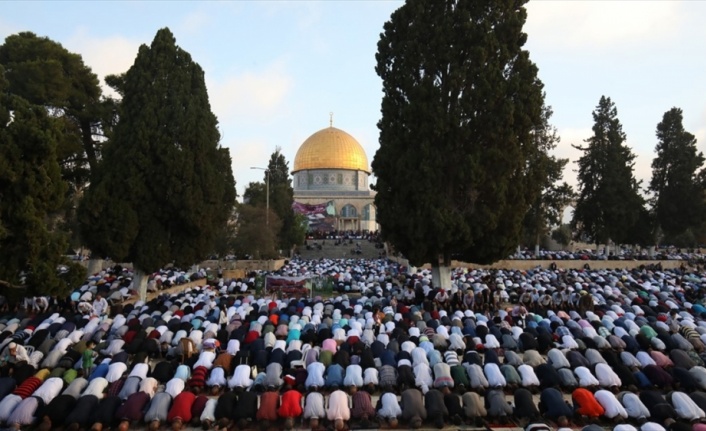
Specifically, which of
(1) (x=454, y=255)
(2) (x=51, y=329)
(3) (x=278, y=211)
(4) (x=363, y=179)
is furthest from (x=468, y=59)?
(4) (x=363, y=179)

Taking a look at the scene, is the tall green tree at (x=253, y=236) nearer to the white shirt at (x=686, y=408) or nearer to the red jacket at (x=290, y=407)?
the red jacket at (x=290, y=407)

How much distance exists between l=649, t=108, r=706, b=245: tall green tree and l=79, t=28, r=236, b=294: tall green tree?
1236 inches

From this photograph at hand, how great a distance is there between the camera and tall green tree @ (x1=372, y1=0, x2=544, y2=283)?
55.2 feet

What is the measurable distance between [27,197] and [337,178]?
55.1 m

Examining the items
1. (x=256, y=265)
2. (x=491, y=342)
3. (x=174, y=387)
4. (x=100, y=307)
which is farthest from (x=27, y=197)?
(x=256, y=265)

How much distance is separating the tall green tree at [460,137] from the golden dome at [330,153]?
153ft

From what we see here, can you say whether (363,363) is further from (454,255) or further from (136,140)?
(136,140)

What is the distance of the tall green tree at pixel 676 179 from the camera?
109 feet

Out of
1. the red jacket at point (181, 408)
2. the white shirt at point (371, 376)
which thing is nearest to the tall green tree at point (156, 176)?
the red jacket at point (181, 408)

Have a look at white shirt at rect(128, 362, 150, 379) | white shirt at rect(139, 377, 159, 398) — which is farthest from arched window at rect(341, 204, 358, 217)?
white shirt at rect(139, 377, 159, 398)

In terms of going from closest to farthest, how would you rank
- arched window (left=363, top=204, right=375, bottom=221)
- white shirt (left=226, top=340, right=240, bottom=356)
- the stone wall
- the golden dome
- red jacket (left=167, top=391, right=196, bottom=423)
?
red jacket (left=167, top=391, right=196, bottom=423) < white shirt (left=226, top=340, right=240, bottom=356) < the stone wall < arched window (left=363, top=204, right=375, bottom=221) < the golden dome

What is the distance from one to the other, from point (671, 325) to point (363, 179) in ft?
183

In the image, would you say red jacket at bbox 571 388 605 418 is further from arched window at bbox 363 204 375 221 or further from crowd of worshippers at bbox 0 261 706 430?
arched window at bbox 363 204 375 221

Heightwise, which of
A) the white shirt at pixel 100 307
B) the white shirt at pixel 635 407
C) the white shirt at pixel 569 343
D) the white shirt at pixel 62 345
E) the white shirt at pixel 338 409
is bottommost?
the white shirt at pixel 635 407
